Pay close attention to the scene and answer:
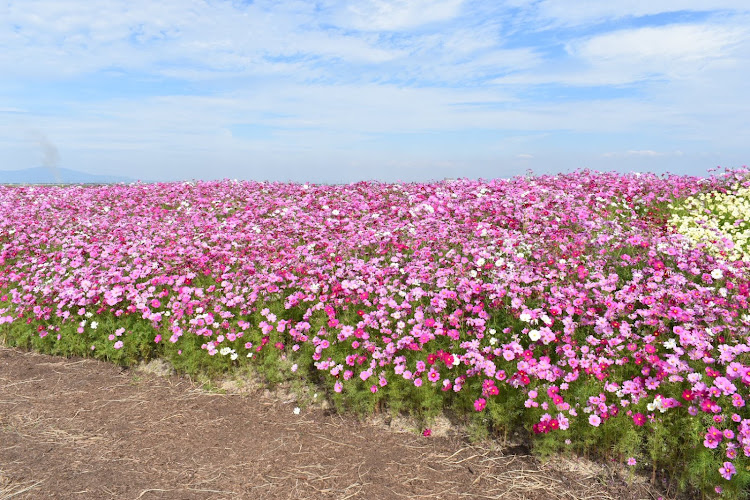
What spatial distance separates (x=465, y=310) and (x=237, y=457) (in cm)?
273

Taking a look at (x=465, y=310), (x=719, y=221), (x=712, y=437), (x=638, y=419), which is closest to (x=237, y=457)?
(x=465, y=310)

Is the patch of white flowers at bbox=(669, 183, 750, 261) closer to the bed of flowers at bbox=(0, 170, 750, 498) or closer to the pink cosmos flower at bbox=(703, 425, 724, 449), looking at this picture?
the bed of flowers at bbox=(0, 170, 750, 498)

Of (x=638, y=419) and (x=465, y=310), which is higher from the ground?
(x=465, y=310)

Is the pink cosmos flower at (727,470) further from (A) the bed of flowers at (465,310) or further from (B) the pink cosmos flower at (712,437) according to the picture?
(B) the pink cosmos flower at (712,437)

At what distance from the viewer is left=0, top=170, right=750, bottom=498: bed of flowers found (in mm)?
4355

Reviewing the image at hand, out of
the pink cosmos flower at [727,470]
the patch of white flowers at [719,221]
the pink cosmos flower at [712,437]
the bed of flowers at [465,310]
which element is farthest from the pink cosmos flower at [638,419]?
the patch of white flowers at [719,221]

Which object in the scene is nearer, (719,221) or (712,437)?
(712,437)

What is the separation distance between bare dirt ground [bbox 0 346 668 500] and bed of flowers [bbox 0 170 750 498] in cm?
31

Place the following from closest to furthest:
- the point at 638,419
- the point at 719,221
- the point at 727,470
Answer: the point at 727,470 → the point at 638,419 → the point at 719,221

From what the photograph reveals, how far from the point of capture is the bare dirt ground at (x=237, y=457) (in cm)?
424

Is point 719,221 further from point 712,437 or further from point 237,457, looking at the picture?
point 237,457

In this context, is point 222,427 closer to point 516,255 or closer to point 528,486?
point 528,486

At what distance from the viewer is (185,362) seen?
6293 millimetres

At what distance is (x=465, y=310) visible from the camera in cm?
572
